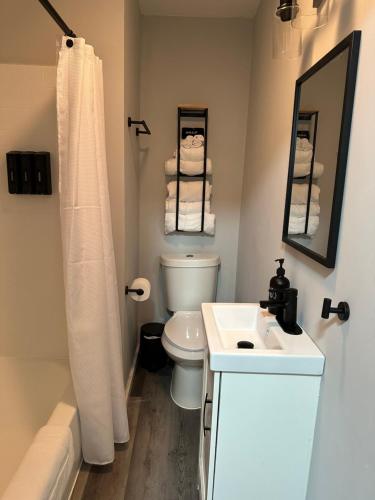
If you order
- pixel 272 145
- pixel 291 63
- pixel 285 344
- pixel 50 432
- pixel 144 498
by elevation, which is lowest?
pixel 144 498

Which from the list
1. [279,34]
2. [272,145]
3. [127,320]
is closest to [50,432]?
[127,320]

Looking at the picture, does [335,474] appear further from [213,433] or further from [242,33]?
[242,33]

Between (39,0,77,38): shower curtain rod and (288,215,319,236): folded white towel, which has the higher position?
(39,0,77,38): shower curtain rod

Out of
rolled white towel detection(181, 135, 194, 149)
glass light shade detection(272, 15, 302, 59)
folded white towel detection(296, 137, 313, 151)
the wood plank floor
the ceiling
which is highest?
the ceiling

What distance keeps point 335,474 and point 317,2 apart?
55.6 inches

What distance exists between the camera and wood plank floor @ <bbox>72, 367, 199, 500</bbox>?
1526mm

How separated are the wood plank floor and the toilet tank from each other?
637 millimetres

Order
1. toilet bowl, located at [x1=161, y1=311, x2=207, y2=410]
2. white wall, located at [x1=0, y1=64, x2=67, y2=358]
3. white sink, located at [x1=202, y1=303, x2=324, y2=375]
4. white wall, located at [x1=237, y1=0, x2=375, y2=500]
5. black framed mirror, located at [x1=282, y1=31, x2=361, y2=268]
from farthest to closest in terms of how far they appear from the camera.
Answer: toilet bowl, located at [x1=161, y1=311, x2=207, y2=410] < white wall, located at [x1=0, y1=64, x2=67, y2=358] < white sink, located at [x1=202, y1=303, x2=324, y2=375] < black framed mirror, located at [x1=282, y1=31, x2=361, y2=268] < white wall, located at [x1=237, y1=0, x2=375, y2=500]

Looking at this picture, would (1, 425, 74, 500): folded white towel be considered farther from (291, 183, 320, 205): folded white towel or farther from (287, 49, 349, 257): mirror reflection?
(291, 183, 320, 205): folded white towel

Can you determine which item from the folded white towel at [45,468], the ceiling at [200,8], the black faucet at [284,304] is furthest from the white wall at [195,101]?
the folded white towel at [45,468]

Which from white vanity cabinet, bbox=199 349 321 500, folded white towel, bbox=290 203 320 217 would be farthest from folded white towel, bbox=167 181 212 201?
white vanity cabinet, bbox=199 349 321 500

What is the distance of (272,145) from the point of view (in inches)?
65.4

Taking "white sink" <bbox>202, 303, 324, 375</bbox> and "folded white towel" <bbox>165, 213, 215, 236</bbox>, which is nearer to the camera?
"white sink" <bbox>202, 303, 324, 375</bbox>

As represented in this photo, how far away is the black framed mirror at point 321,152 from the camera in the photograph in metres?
0.90
